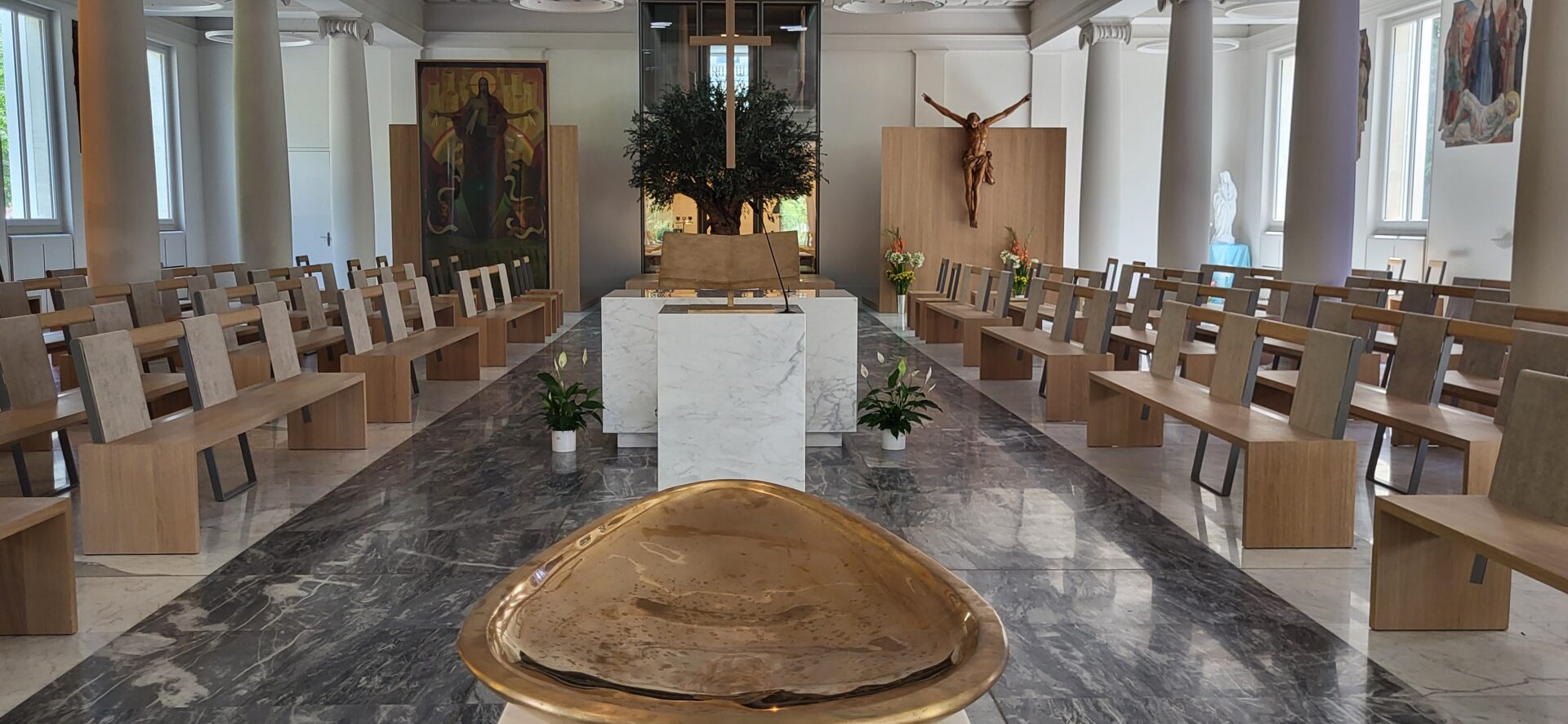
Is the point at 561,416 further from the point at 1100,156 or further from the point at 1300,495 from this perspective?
the point at 1100,156

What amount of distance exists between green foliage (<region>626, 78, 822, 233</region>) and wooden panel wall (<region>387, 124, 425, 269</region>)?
486 cm

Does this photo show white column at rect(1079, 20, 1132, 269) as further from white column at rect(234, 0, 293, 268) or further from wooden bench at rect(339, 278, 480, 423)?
wooden bench at rect(339, 278, 480, 423)

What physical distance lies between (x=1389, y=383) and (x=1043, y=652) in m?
3.22

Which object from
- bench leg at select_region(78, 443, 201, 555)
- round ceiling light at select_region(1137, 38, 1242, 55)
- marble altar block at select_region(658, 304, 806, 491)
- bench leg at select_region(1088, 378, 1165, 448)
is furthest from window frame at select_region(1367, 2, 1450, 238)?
bench leg at select_region(78, 443, 201, 555)

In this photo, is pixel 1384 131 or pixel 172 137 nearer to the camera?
pixel 1384 131

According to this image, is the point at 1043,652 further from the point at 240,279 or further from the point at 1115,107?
the point at 1115,107

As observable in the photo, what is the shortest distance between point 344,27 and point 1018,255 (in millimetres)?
9396

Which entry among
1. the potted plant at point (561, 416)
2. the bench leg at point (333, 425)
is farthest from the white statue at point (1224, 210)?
the bench leg at point (333, 425)

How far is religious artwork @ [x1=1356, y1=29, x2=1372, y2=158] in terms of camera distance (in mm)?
16031

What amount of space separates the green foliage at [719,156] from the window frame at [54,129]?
27.5 feet

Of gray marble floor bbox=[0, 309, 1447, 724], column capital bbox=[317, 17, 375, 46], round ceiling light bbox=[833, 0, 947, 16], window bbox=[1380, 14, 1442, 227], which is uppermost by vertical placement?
round ceiling light bbox=[833, 0, 947, 16]

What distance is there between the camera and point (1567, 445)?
3.36 m

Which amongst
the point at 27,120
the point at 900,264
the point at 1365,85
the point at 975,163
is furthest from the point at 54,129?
the point at 1365,85

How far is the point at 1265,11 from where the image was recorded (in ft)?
52.2
